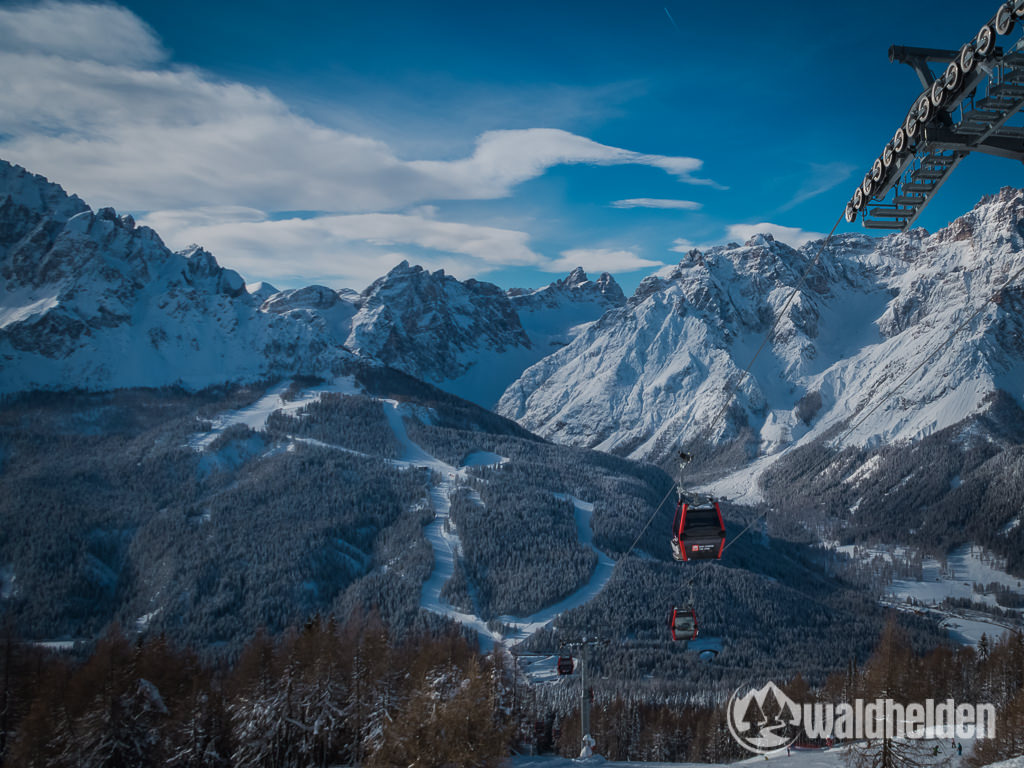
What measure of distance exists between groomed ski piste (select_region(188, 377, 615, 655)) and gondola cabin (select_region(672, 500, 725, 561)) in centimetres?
5888

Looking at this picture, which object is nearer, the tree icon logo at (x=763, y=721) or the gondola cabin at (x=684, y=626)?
the gondola cabin at (x=684, y=626)

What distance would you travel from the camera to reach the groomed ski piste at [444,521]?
10281cm

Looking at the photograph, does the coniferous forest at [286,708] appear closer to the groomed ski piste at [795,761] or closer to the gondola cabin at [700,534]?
the groomed ski piste at [795,761]

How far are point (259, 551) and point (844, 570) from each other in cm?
14047

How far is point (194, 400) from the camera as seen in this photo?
632 feet

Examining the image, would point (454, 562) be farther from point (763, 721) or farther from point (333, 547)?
point (763, 721)

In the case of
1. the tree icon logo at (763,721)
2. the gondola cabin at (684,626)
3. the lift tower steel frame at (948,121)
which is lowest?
the tree icon logo at (763,721)

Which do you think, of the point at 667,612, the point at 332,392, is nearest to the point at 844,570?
the point at 667,612

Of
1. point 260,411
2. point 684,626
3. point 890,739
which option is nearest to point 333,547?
point 260,411

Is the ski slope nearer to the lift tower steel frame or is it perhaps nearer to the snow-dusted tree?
the snow-dusted tree

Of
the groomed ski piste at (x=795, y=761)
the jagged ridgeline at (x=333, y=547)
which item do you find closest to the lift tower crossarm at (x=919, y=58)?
the groomed ski piste at (x=795, y=761)

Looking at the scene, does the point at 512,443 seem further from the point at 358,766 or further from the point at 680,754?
the point at 358,766

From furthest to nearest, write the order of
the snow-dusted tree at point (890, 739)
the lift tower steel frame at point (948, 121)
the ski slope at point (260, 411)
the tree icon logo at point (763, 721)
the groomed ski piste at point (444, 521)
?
the ski slope at point (260, 411)
the groomed ski piste at point (444, 521)
the tree icon logo at point (763, 721)
the snow-dusted tree at point (890, 739)
the lift tower steel frame at point (948, 121)

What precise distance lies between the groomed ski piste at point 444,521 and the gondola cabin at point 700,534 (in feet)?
193
